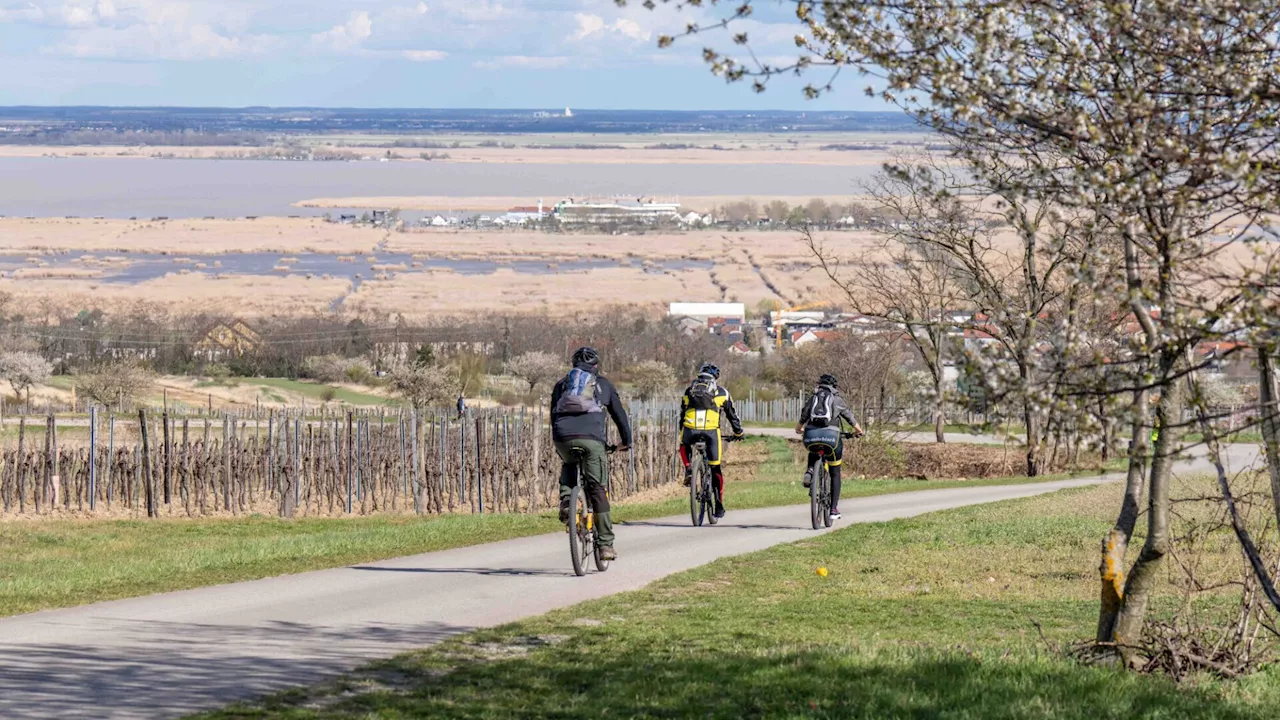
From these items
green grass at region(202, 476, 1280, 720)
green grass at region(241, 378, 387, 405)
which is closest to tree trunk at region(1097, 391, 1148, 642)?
green grass at region(202, 476, 1280, 720)

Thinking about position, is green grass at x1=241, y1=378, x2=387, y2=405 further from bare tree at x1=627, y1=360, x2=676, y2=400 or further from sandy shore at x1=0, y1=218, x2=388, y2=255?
sandy shore at x1=0, y1=218, x2=388, y2=255

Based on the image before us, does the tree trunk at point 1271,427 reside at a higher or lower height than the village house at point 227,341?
higher

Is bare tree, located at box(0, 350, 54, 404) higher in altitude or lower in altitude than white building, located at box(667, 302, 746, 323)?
lower

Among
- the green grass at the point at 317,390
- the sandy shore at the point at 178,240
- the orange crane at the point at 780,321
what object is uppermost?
the sandy shore at the point at 178,240

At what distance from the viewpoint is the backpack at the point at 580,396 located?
13.9m

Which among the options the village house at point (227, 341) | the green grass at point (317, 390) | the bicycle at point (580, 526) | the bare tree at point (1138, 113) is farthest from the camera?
the village house at point (227, 341)

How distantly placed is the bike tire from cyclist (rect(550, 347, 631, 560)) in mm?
5253

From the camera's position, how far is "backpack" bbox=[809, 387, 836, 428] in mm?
18703

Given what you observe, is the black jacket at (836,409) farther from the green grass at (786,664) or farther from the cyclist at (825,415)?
the green grass at (786,664)

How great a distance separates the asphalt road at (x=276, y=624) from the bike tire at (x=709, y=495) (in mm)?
1705

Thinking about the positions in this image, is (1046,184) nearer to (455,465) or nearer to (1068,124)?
(1068,124)

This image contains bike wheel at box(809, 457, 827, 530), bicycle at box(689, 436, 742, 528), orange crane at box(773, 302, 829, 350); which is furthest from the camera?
orange crane at box(773, 302, 829, 350)

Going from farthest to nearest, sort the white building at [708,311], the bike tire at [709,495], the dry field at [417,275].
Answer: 1. the dry field at [417,275]
2. the white building at [708,311]
3. the bike tire at [709,495]

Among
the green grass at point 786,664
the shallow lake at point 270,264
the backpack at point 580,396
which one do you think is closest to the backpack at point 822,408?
the green grass at point 786,664
